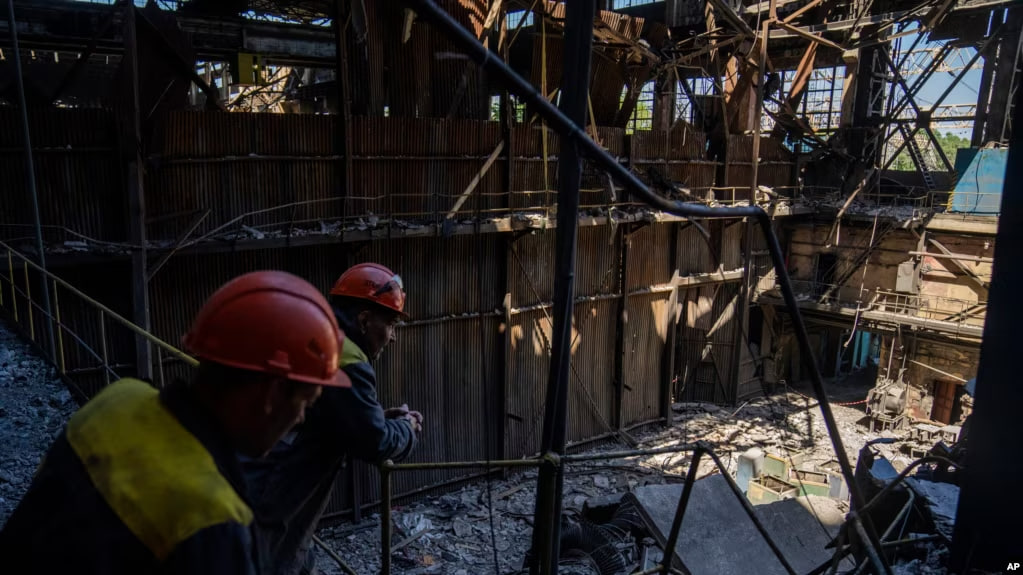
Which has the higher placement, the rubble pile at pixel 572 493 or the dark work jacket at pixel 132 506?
the dark work jacket at pixel 132 506

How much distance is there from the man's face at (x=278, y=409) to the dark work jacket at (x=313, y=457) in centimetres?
102

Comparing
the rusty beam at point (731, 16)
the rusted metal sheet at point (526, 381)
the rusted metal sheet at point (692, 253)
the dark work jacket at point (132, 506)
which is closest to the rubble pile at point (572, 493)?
the rusted metal sheet at point (526, 381)

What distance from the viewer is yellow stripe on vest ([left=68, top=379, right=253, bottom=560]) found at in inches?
54.8

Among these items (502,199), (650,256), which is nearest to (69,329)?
(502,199)

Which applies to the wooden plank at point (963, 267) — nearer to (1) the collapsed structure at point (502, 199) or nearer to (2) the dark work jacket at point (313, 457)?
(1) the collapsed structure at point (502, 199)

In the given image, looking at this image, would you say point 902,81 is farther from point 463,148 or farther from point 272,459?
point 272,459

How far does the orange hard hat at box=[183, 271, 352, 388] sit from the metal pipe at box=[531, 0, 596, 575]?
134 cm

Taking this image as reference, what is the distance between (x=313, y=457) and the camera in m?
2.87

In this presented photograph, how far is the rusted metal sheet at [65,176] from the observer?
741cm

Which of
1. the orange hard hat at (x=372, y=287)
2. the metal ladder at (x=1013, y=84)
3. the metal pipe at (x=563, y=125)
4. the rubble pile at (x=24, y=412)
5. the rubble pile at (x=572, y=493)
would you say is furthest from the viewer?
the metal ladder at (x=1013, y=84)

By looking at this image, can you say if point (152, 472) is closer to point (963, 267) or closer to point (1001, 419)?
point (1001, 419)

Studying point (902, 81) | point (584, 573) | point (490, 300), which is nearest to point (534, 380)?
point (490, 300)

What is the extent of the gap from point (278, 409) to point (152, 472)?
368mm

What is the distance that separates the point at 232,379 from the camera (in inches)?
66.7
